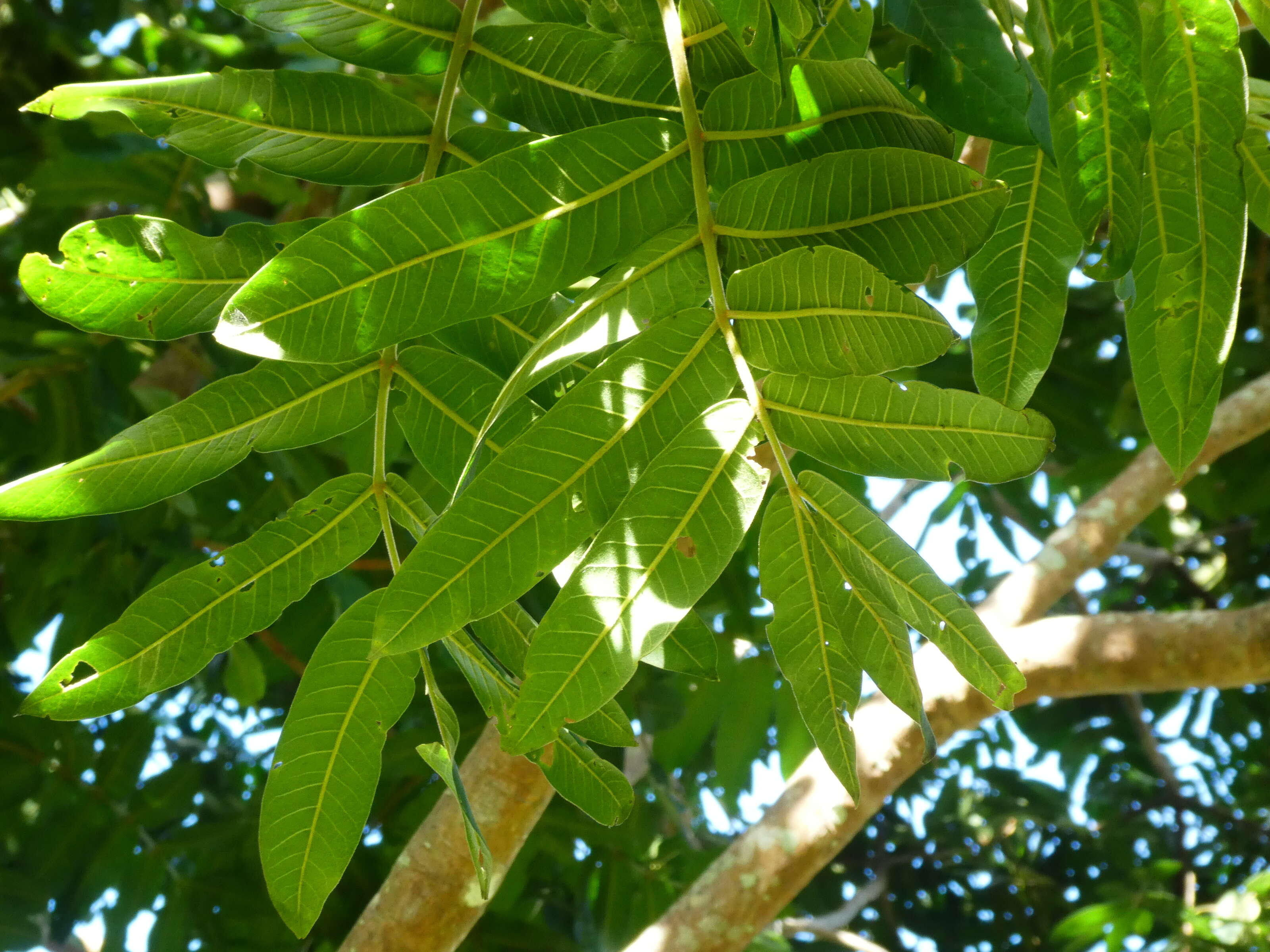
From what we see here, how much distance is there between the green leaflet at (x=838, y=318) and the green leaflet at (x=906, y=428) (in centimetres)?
3

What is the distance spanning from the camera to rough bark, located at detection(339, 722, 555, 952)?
156cm

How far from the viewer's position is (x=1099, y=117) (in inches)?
25.1

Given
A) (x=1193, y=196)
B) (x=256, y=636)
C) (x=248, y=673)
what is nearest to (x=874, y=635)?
(x=1193, y=196)

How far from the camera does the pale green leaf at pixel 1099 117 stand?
2.07ft

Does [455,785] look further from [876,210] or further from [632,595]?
[876,210]

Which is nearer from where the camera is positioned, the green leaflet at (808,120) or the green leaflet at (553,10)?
the green leaflet at (808,120)

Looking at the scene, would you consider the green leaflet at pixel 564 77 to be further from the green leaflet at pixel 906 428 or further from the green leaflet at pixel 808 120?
the green leaflet at pixel 906 428

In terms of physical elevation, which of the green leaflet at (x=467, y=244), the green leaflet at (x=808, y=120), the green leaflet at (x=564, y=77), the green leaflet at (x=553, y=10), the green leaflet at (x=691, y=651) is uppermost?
the green leaflet at (x=553, y=10)

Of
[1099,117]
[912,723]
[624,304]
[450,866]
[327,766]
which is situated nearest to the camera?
[1099,117]

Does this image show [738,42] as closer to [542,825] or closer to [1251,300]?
[542,825]

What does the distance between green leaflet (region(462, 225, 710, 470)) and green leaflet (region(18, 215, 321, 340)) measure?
0.21 m

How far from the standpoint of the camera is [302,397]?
2.93ft

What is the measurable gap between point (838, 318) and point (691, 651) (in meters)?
0.31

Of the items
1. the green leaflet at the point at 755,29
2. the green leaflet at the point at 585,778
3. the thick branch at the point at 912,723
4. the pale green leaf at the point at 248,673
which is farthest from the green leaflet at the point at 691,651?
the pale green leaf at the point at 248,673
